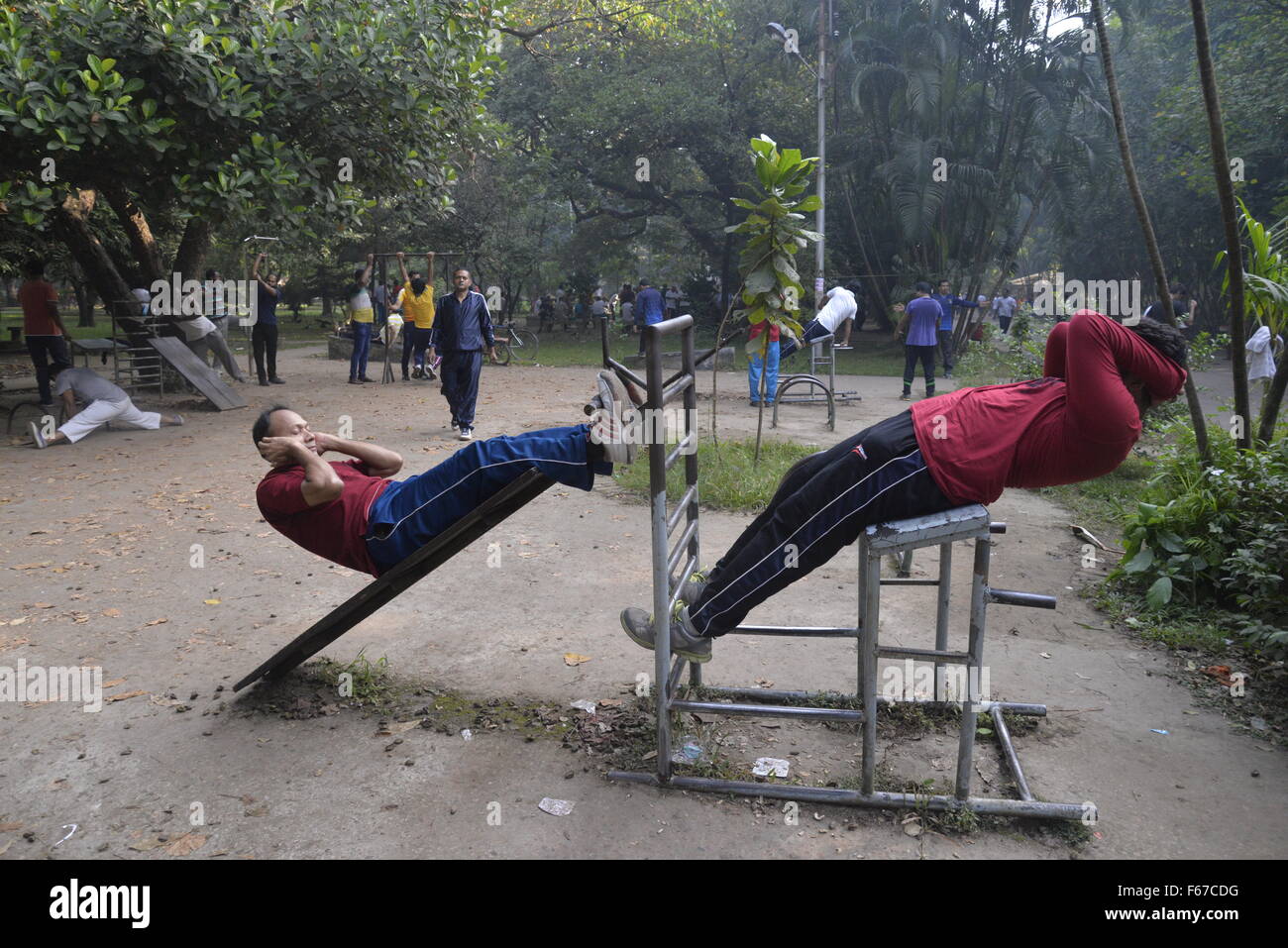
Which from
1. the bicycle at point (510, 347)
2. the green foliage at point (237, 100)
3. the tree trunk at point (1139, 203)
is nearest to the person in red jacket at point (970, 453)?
the tree trunk at point (1139, 203)

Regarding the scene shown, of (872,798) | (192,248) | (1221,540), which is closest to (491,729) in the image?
(872,798)

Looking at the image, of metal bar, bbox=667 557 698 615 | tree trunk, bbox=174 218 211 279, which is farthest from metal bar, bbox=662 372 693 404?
tree trunk, bbox=174 218 211 279

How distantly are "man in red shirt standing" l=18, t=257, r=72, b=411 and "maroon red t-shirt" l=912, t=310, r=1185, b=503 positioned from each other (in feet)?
34.7

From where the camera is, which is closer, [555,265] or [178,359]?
[178,359]

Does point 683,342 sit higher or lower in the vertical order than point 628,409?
higher

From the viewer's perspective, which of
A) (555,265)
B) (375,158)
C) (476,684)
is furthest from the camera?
(555,265)

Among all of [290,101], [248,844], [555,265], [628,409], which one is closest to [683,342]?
[628,409]

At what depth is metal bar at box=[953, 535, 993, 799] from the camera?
2.93 meters

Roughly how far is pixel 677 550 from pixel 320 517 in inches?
55.3

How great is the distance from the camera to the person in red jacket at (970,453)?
2906 mm
